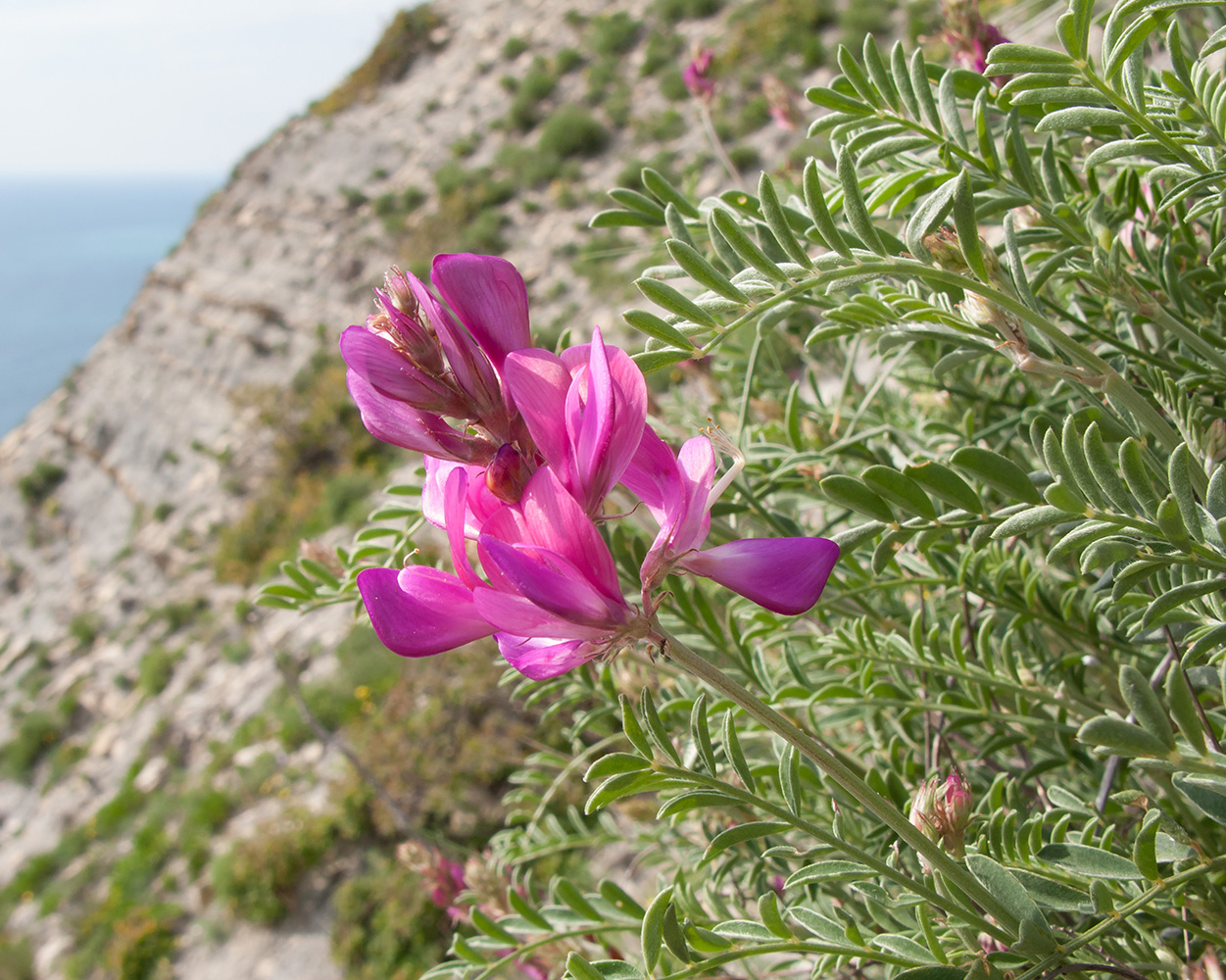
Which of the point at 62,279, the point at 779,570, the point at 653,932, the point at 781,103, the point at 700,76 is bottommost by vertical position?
the point at 653,932

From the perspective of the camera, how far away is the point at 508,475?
0.32 meters

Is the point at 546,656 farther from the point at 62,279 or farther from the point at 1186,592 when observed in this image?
the point at 62,279

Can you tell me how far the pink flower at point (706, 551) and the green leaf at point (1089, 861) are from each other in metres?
0.18

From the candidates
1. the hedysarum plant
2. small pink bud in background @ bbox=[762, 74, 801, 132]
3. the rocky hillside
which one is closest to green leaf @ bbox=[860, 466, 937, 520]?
the hedysarum plant

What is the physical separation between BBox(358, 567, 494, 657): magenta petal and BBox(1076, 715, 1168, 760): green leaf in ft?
0.67

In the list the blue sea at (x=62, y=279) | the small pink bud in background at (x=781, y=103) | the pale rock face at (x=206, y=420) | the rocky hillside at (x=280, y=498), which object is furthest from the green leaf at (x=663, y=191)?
the blue sea at (x=62, y=279)

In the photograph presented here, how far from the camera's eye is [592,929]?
487mm

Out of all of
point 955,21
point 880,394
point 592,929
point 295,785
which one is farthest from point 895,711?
point 295,785

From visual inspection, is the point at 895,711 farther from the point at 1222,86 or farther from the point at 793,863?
the point at 1222,86

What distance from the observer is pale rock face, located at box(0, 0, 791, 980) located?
17.6ft

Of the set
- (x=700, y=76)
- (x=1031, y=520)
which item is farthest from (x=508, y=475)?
(x=700, y=76)

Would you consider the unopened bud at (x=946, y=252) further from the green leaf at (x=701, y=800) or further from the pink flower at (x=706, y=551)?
the green leaf at (x=701, y=800)

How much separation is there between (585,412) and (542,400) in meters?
0.02

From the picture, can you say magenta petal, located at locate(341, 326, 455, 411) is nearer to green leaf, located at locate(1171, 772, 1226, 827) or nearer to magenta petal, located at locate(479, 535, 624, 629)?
magenta petal, located at locate(479, 535, 624, 629)
